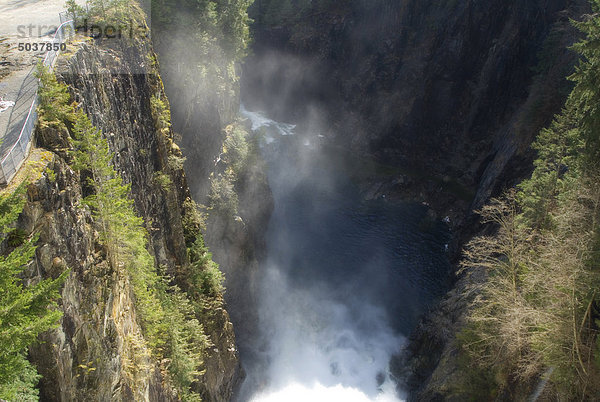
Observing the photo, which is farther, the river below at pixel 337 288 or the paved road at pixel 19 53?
the river below at pixel 337 288

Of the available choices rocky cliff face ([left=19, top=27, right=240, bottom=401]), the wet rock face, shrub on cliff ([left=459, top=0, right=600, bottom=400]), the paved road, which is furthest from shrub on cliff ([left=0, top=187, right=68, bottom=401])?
the wet rock face

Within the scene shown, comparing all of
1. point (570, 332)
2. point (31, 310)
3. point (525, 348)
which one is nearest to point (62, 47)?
point (31, 310)

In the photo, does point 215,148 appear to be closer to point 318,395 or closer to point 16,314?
point 318,395

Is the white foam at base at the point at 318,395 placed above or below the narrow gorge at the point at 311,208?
below

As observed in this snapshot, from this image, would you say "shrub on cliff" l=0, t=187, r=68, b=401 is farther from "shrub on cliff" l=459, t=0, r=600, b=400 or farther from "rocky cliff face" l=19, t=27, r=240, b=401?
"shrub on cliff" l=459, t=0, r=600, b=400

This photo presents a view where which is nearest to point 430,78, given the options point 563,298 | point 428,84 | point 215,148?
point 428,84

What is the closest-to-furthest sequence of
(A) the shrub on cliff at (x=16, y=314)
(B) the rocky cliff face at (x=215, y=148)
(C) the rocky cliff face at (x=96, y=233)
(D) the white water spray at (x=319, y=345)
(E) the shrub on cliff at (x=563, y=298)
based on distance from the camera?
1. (A) the shrub on cliff at (x=16, y=314)
2. (C) the rocky cliff face at (x=96, y=233)
3. (E) the shrub on cliff at (x=563, y=298)
4. (B) the rocky cliff face at (x=215, y=148)
5. (D) the white water spray at (x=319, y=345)

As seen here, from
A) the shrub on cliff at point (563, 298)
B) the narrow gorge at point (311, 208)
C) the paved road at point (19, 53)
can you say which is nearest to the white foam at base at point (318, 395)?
the narrow gorge at point (311, 208)

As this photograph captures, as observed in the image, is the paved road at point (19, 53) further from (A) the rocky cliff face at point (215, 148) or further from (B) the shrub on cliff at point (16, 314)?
(A) the rocky cliff face at point (215, 148)

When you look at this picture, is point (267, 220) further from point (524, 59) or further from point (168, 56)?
point (524, 59)
